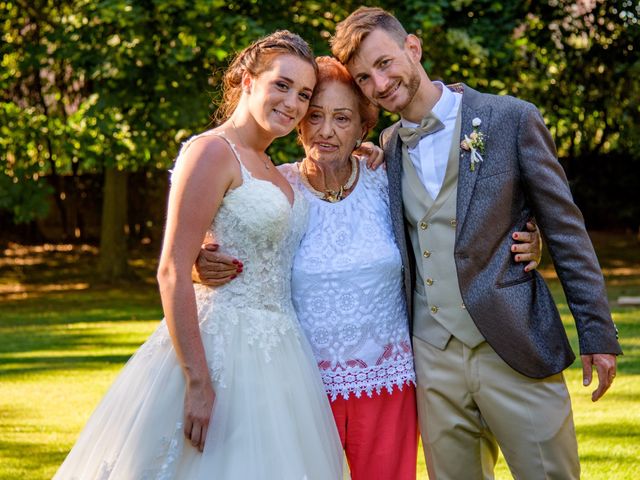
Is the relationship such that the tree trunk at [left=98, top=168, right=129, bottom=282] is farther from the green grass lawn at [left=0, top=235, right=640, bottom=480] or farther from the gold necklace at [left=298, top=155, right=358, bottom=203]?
Result: the gold necklace at [left=298, top=155, right=358, bottom=203]

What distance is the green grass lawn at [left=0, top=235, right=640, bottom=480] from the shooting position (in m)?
6.17

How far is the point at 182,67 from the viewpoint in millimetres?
12008

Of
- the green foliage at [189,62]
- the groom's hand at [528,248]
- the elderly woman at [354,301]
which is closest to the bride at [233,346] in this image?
the elderly woman at [354,301]

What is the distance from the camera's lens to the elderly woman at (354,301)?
3631 mm

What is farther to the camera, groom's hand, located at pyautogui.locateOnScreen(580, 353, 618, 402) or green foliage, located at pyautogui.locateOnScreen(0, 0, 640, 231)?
green foliage, located at pyautogui.locateOnScreen(0, 0, 640, 231)

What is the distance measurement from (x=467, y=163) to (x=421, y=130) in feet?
0.76

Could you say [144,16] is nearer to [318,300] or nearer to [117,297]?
[117,297]

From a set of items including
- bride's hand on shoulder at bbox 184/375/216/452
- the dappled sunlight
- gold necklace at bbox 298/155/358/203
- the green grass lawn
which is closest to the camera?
bride's hand on shoulder at bbox 184/375/216/452

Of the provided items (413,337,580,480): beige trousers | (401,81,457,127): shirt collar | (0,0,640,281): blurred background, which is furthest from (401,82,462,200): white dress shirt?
(0,0,640,281): blurred background

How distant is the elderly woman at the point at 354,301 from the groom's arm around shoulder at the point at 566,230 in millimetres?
586

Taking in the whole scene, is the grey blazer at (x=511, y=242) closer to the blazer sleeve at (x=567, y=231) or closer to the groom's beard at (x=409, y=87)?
the blazer sleeve at (x=567, y=231)

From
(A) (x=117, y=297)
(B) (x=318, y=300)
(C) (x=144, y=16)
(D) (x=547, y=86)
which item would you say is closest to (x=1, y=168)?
(A) (x=117, y=297)

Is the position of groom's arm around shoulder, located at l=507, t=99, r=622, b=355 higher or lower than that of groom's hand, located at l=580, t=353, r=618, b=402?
higher

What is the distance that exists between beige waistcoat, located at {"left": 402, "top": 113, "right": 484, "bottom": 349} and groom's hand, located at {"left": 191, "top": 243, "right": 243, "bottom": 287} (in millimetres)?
656
